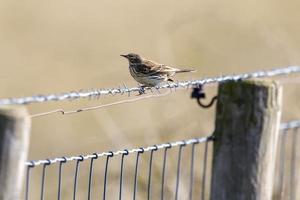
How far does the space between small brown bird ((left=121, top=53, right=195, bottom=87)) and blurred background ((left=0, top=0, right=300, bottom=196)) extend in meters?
0.76

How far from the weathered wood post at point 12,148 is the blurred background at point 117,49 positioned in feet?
17.8

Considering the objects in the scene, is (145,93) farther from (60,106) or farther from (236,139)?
(60,106)

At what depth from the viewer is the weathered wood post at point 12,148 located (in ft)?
11.9

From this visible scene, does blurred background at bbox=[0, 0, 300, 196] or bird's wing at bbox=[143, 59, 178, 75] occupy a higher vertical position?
blurred background at bbox=[0, 0, 300, 196]

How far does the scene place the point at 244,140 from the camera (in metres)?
4.89

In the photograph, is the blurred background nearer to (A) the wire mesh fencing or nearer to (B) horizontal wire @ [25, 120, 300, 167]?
(A) the wire mesh fencing

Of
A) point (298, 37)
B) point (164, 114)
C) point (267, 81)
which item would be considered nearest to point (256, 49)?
point (298, 37)

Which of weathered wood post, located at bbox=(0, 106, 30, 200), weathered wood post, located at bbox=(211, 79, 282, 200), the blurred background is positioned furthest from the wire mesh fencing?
weathered wood post, located at bbox=(0, 106, 30, 200)

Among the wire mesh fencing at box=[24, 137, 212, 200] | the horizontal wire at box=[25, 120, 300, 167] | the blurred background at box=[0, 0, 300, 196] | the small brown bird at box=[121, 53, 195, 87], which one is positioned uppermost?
the blurred background at box=[0, 0, 300, 196]

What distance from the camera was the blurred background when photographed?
10.9 m

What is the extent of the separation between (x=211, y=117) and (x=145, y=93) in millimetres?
2607

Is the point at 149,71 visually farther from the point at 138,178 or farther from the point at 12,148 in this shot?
the point at 12,148

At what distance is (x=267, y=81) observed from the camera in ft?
16.2

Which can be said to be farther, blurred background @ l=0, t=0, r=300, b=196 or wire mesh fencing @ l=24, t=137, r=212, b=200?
blurred background @ l=0, t=0, r=300, b=196
